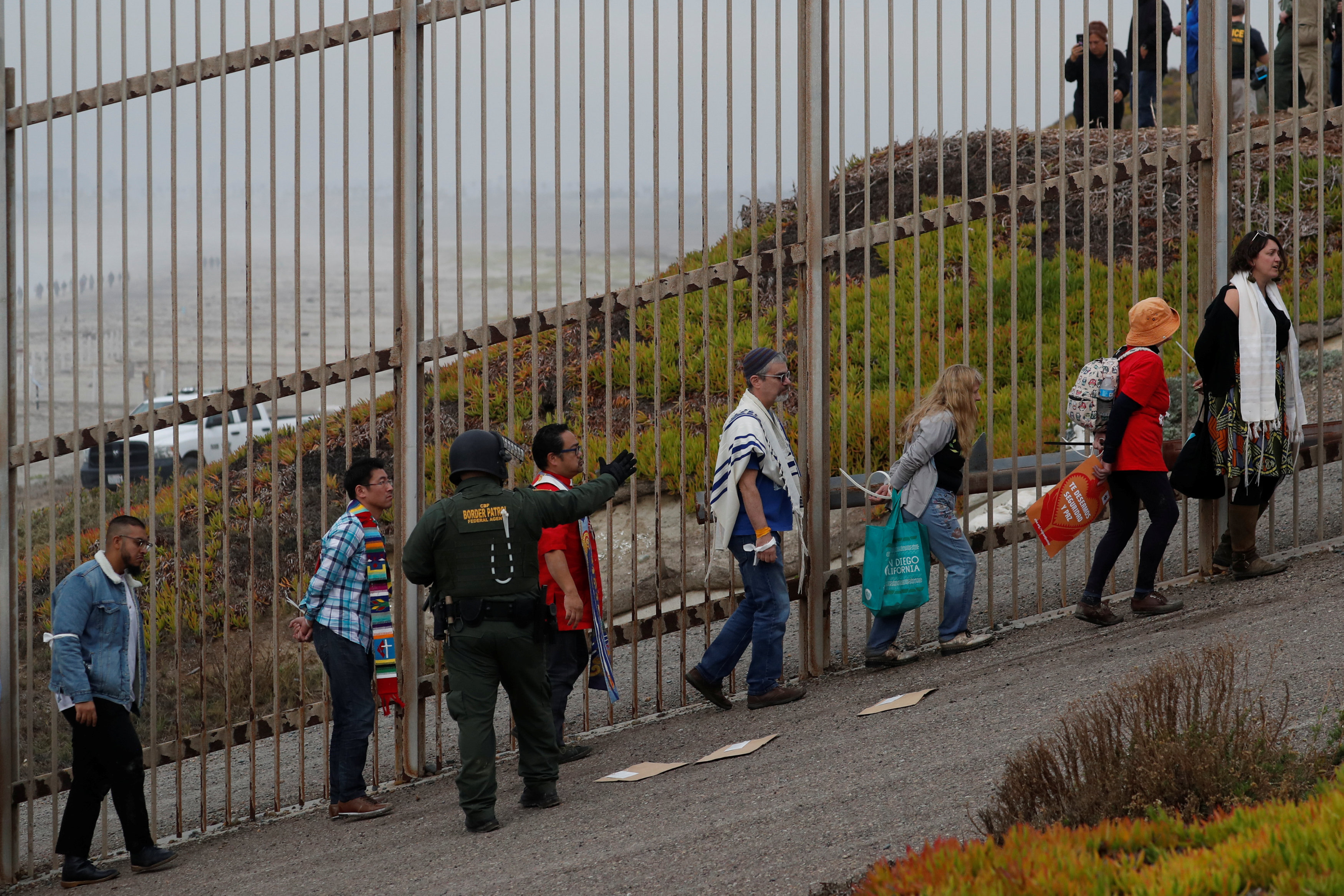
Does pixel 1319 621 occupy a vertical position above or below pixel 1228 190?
below

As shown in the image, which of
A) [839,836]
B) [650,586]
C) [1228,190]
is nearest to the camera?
[839,836]

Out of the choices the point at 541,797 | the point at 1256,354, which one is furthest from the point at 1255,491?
the point at 541,797

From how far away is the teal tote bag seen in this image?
6566 mm

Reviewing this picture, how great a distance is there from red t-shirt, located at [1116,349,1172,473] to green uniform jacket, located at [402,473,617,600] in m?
2.57

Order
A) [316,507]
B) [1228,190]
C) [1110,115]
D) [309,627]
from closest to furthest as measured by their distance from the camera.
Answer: [309,627] → [1110,115] → [1228,190] → [316,507]

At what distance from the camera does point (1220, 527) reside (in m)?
7.16

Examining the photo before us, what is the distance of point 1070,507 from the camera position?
657 centimetres

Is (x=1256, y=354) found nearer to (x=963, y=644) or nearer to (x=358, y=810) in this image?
(x=963, y=644)

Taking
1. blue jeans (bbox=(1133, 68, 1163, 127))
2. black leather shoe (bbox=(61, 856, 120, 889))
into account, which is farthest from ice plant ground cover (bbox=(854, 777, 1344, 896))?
blue jeans (bbox=(1133, 68, 1163, 127))

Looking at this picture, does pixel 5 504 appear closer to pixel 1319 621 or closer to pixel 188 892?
pixel 188 892

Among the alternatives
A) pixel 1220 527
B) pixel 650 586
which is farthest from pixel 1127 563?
pixel 650 586

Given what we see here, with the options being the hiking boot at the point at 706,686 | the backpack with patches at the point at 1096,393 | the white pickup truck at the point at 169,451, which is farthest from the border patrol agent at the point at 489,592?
the white pickup truck at the point at 169,451

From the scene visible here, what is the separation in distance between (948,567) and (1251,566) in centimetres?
163

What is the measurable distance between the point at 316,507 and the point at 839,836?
10.3 metres
